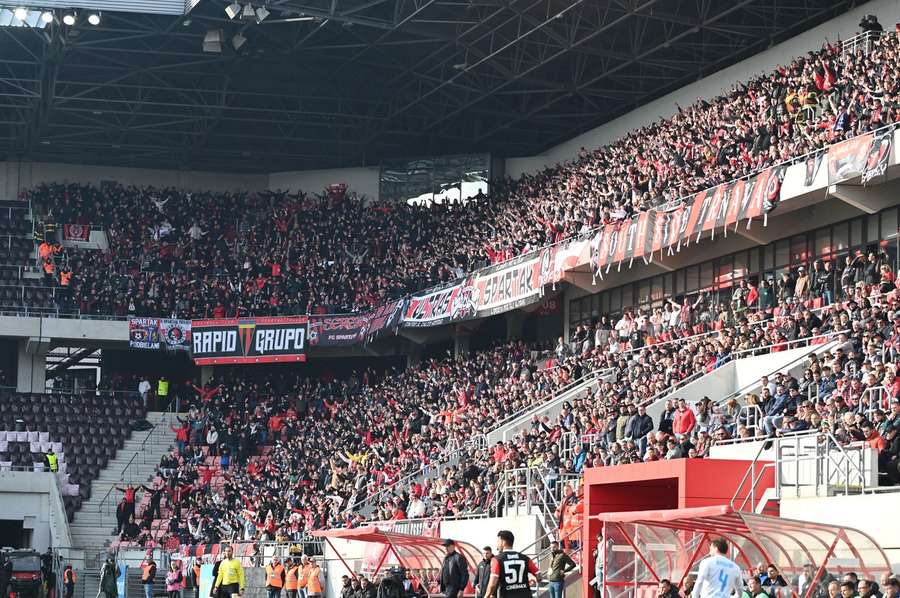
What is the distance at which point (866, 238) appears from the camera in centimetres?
2939

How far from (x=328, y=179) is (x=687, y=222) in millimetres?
26294

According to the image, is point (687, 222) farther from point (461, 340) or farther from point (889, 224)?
point (461, 340)

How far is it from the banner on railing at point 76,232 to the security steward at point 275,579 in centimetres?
2492

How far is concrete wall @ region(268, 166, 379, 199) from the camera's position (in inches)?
2178

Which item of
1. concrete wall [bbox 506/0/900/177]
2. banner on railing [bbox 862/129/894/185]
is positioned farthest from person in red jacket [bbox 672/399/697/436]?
concrete wall [bbox 506/0/900/177]

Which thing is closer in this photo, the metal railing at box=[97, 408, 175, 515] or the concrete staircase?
the concrete staircase

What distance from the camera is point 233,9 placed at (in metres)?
38.3

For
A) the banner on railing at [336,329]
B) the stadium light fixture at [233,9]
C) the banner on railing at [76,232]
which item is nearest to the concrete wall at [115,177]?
the banner on railing at [76,232]

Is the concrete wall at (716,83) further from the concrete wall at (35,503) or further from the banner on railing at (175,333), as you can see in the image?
the concrete wall at (35,503)

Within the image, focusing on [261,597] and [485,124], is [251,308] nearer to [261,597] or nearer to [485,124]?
[485,124]

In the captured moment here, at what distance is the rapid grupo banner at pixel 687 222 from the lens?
29.7 metres

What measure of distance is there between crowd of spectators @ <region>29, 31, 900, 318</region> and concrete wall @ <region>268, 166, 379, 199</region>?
3.37ft

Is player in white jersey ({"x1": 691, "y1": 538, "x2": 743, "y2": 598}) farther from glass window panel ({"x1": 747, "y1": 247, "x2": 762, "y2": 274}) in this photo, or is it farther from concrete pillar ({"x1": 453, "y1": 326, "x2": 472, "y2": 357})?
concrete pillar ({"x1": 453, "y1": 326, "x2": 472, "y2": 357})

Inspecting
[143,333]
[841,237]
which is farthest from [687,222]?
[143,333]
